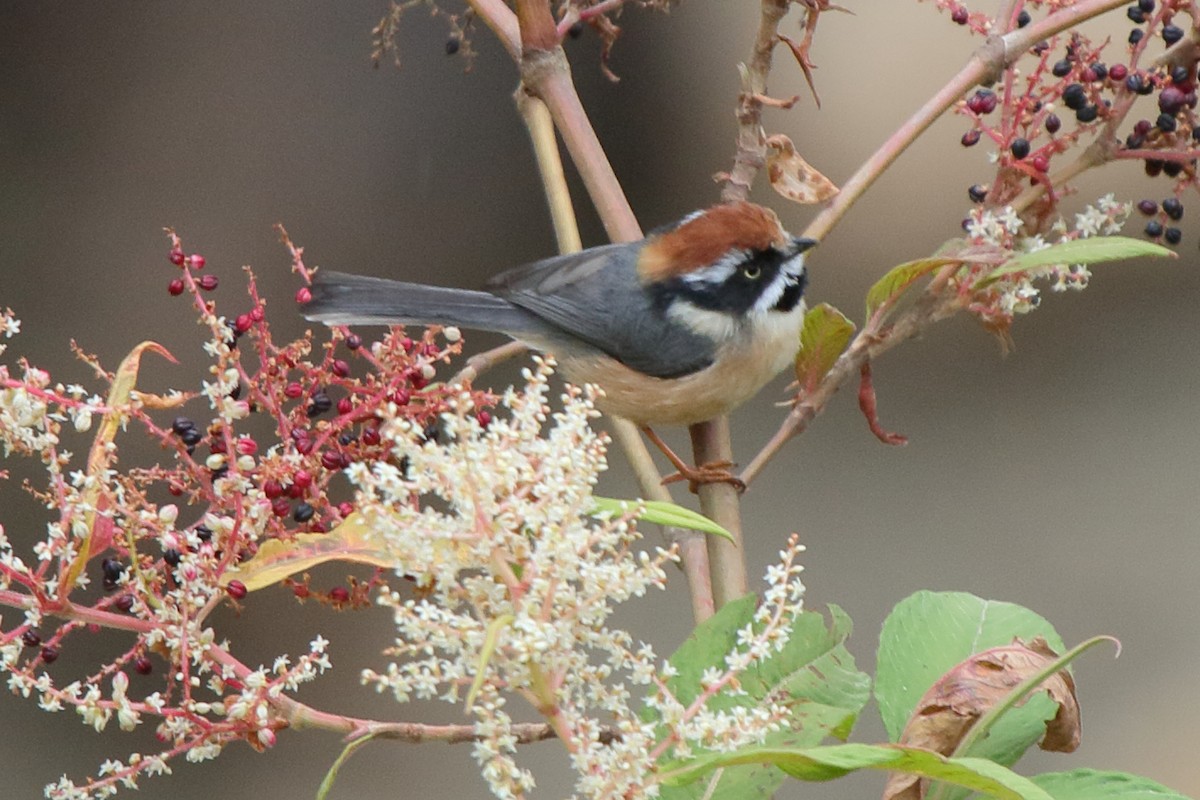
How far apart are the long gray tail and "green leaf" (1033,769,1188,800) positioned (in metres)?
0.75

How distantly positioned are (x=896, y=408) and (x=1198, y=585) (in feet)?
2.90

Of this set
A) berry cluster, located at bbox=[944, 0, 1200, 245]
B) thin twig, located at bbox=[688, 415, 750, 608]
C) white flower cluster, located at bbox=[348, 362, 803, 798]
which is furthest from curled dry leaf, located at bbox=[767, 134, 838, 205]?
white flower cluster, located at bbox=[348, 362, 803, 798]

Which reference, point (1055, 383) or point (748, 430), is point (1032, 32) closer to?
point (748, 430)

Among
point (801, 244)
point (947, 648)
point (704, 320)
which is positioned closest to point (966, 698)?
point (947, 648)

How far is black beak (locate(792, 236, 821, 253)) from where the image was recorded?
1377mm

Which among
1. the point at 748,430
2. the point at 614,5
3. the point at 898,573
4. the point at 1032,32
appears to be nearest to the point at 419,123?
the point at 748,430

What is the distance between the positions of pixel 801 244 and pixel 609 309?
42 centimetres

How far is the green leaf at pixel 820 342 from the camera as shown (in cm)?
119

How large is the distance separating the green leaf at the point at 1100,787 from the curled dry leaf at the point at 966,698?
0.18ft

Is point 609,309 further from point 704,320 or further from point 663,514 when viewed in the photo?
point 663,514

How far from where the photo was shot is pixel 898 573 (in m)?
3.50

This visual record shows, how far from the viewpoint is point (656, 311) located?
187 centimetres

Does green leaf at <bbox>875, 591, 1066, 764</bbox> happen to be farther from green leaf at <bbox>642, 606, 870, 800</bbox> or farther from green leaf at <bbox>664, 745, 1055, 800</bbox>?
green leaf at <bbox>664, 745, 1055, 800</bbox>

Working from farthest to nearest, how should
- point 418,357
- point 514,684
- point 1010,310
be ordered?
point 1010,310, point 418,357, point 514,684
